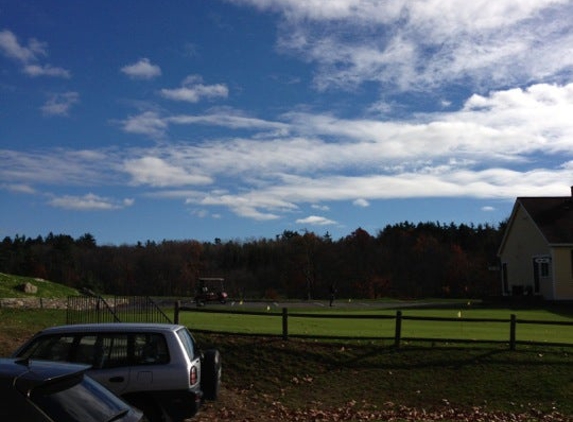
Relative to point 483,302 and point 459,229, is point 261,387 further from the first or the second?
point 459,229

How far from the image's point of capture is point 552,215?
144ft

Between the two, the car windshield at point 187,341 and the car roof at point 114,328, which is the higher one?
the car roof at point 114,328

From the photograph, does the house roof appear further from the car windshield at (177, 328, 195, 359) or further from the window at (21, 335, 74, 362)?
the window at (21, 335, 74, 362)

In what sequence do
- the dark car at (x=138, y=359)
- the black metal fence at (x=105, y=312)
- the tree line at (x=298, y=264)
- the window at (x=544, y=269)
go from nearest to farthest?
the dark car at (x=138, y=359) < the black metal fence at (x=105, y=312) < the window at (x=544, y=269) < the tree line at (x=298, y=264)

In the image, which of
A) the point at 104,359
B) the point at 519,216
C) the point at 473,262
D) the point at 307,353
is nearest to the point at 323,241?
the point at 473,262

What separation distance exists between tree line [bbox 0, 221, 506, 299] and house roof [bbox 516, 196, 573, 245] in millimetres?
27609

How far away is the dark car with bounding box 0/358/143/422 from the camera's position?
14.6 ft

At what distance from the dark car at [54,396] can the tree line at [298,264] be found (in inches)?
2714

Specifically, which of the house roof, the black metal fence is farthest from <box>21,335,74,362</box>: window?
the house roof

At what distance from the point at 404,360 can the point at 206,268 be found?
8335 cm

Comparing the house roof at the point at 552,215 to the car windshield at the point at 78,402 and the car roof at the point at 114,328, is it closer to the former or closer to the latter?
the car roof at the point at 114,328

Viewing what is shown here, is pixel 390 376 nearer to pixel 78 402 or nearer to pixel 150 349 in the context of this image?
pixel 150 349

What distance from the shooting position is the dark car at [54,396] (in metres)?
4.44

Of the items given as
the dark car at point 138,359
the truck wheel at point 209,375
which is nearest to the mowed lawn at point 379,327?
the truck wheel at point 209,375
